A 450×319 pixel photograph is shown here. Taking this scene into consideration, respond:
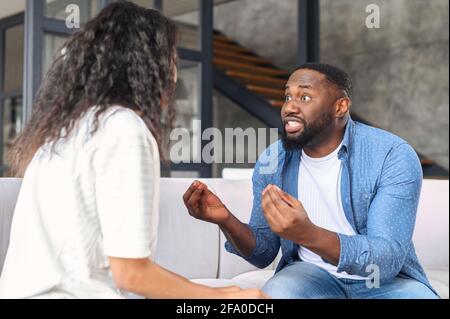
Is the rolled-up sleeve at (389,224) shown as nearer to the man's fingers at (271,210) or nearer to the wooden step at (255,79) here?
the man's fingers at (271,210)

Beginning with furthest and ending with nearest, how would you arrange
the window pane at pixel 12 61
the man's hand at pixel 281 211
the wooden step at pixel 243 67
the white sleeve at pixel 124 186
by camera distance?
the window pane at pixel 12 61 → the wooden step at pixel 243 67 → the man's hand at pixel 281 211 → the white sleeve at pixel 124 186

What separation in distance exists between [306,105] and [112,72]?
1.46ft

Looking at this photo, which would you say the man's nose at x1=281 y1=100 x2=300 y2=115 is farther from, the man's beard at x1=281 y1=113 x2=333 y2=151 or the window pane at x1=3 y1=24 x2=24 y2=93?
the window pane at x1=3 y1=24 x2=24 y2=93

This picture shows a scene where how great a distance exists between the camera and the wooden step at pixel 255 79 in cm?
367

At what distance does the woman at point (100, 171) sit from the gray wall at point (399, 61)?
2.87 metres

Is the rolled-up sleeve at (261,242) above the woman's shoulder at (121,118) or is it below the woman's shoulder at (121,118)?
below

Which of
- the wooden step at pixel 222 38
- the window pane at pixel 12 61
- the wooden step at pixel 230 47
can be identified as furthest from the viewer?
the wooden step at pixel 222 38

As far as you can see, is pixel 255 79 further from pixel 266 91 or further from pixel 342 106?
pixel 342 106

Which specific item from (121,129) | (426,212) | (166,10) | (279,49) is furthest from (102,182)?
(279,49)

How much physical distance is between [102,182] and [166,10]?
266cm

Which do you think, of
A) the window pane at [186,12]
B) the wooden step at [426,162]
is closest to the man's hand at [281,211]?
the window pane at [186,12]

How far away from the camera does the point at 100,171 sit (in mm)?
592

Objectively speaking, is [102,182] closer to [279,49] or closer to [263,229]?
[263,229]

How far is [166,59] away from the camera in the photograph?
0.69 metres
